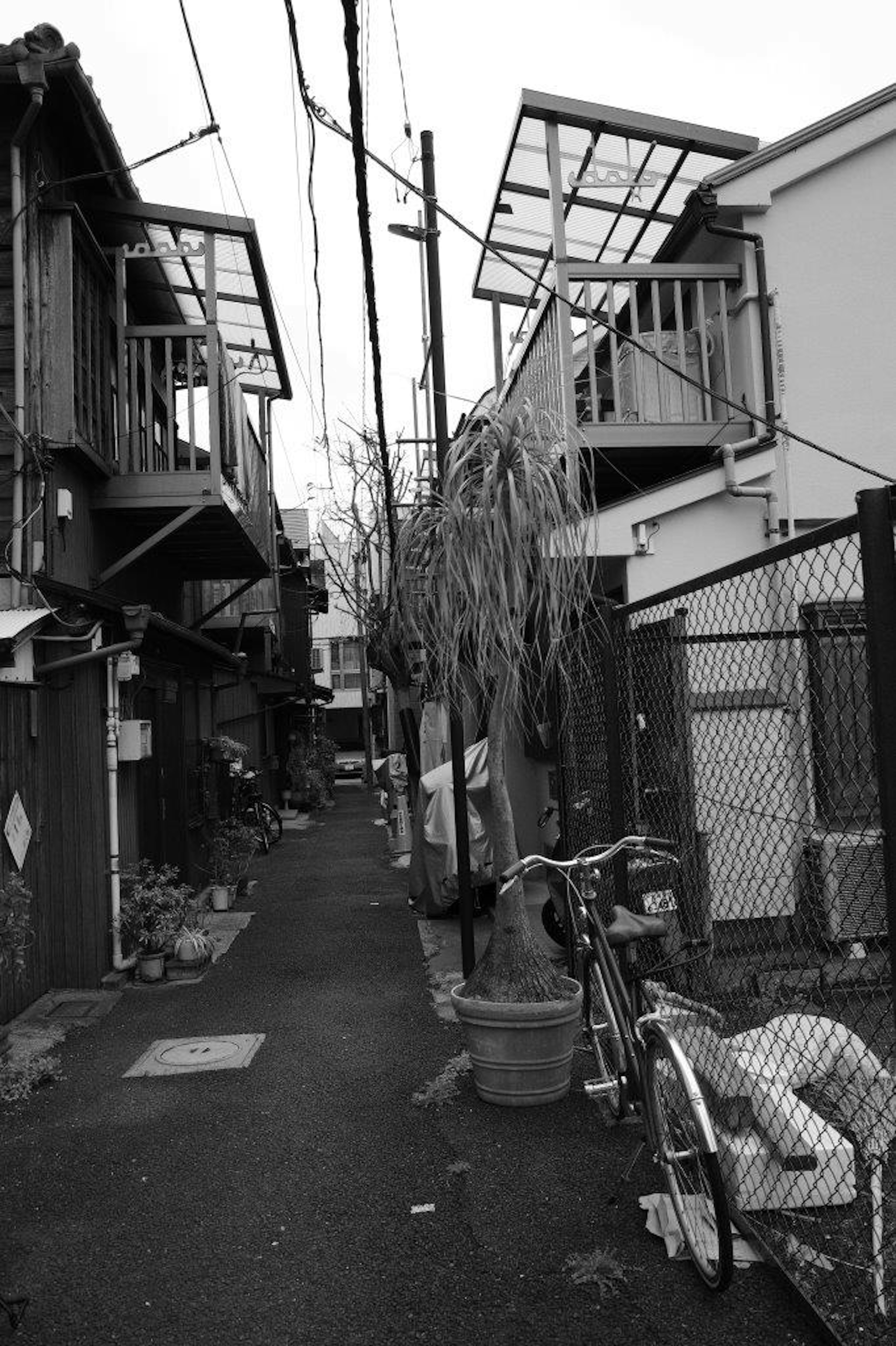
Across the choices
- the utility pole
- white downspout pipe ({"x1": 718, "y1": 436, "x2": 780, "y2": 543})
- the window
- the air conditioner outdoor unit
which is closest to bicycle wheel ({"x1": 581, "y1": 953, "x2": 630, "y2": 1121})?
the air conditioner outdoor unit

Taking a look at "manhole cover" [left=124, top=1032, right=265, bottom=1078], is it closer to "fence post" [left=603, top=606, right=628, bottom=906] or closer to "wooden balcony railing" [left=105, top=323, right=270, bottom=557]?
"fence post" [left=603, top=606, right=628, bottom=906]

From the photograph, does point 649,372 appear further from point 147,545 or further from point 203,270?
point 147,545

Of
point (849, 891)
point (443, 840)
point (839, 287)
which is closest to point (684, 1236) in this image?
point (849, 891)

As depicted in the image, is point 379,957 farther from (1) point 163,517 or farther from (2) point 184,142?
(2) point 184,142

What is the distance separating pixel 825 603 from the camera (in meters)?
7.05

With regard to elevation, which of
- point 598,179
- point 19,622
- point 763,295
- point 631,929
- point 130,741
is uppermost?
point 598,179

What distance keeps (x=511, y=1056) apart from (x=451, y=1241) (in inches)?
49.4

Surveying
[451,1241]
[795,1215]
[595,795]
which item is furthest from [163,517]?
[795,1215]

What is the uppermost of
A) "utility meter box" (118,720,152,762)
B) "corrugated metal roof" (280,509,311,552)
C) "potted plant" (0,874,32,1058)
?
"corrugated metal roof" (280,509,311,552)

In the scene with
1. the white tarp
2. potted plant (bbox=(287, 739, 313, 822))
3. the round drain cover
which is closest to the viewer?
the round drain cover

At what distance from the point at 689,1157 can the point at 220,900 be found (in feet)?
28.2

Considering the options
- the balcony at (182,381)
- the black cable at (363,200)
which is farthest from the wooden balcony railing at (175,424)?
the black cable at (363,200)

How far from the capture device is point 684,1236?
3.35 metres

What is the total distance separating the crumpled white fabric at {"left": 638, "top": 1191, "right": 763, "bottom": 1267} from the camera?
329 centimetres
